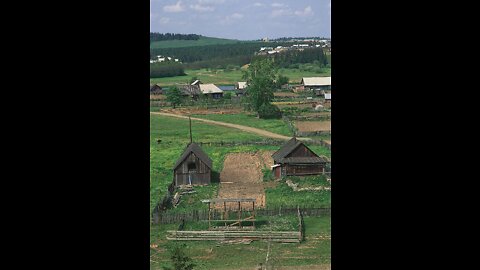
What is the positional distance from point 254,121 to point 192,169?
14931 millimetres

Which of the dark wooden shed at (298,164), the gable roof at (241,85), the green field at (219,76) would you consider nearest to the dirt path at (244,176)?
the dark wooden shed at (298,164)

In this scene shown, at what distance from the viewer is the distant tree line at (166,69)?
2040 inches

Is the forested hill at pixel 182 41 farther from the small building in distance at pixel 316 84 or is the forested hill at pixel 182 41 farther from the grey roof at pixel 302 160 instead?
the grey roof at pixel 302 160

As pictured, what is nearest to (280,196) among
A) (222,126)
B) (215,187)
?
(215,187)

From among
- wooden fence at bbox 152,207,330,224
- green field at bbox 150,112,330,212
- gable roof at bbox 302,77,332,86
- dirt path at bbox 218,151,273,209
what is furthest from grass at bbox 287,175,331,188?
gable roof at bbox 302,77,332,86

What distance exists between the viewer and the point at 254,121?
3478 cm

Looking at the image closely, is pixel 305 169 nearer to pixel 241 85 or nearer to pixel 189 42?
pixel 241 85

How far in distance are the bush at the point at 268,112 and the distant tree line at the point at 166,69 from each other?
61.3ft

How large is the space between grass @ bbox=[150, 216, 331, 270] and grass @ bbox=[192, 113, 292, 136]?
16974 mm
